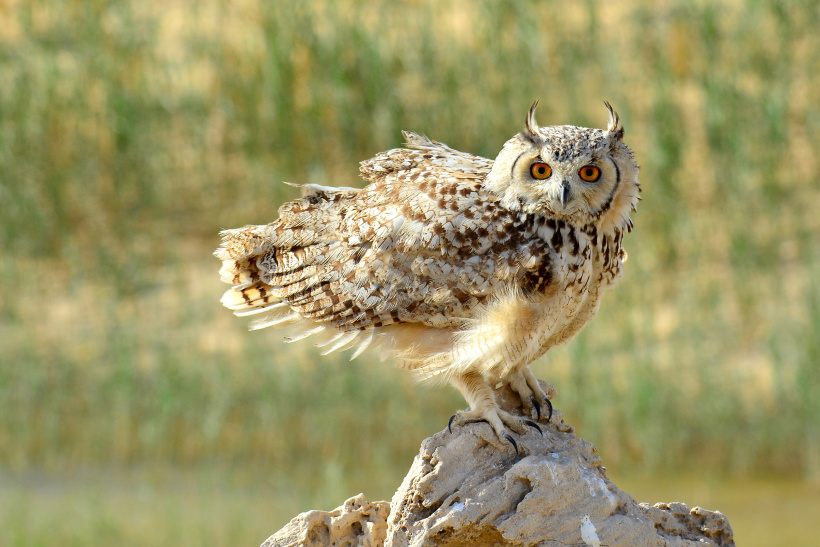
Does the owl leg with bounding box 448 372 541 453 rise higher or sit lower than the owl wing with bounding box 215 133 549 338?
lower

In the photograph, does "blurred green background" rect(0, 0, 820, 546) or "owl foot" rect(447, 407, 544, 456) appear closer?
"owl foot" rect(447, 407, 544, 456)

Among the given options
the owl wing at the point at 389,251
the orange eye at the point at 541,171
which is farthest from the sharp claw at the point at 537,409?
the orange eye at the point at 541,171

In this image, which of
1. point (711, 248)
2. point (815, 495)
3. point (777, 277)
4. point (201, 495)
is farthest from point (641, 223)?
point (201, 495)

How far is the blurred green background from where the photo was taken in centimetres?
576

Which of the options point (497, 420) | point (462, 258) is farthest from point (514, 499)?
point (462, 258)

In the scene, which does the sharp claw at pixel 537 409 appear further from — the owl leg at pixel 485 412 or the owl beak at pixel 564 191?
the owl beak at pixel 564 191

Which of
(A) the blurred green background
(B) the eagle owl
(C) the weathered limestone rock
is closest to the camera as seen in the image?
(C) the weathered limestone rock

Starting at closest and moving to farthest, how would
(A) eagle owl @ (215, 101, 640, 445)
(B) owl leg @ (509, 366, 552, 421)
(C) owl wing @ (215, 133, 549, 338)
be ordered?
(A) eagle owl @ (215, 101, 640, 445) → (C) owl wing @ (215, 133, 549, 338) → (B) owl leg @ (509, 366, 552, 421)

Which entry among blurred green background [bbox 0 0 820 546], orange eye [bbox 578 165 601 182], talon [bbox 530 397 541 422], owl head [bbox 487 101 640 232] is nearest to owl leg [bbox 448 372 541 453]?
talon [bbox 530 397 541 422]

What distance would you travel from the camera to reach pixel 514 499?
7.98ft

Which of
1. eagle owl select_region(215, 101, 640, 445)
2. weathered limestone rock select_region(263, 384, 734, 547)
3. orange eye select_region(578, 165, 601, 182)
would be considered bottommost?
weathered limestone rock select_region(263, 384, 734, 547)

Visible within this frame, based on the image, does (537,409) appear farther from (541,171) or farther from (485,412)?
(541,171)

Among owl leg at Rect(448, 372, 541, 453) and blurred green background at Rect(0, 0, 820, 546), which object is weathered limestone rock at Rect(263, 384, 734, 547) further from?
blurred green background at Rect(0, 0, 820, 546)

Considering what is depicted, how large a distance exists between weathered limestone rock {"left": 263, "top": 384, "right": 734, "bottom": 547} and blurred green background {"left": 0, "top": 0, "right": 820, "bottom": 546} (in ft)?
9.49
